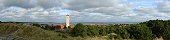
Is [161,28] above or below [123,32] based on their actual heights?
above

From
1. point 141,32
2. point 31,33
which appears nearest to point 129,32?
point 141,32

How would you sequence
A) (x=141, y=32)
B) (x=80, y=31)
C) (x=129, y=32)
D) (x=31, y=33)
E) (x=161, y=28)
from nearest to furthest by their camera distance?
(x=80, y=31) < (x=141, y=32) < (x=129, y=32) < (x=161, y=28) < (x=31, y=33)

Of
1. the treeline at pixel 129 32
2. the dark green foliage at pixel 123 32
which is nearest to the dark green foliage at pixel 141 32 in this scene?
the treeline at pixel 129 32

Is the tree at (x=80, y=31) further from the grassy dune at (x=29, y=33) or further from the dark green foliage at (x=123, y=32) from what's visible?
the dark green foliage at (x=123, y=32)

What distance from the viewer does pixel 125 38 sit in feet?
87.1

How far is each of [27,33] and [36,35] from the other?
1492 mm

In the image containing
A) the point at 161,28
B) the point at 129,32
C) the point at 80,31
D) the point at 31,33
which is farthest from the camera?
the point at 31,33

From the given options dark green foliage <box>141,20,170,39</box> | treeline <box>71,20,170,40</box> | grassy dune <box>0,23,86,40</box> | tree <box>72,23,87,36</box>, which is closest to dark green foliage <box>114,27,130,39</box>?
treeline <box>71,20,170,40</box>

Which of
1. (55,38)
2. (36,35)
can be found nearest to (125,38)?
(55,38)

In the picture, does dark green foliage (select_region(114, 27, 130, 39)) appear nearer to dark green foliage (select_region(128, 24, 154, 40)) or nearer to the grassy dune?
dark green foliage (select_region(128, 24, 154, 40))

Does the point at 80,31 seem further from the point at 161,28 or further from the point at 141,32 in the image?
the point at 161,28

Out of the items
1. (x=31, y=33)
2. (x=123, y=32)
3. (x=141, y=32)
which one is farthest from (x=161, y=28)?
(x=31, y=33)

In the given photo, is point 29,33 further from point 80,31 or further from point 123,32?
point 123,32

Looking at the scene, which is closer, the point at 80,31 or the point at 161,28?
the point at 80,31
